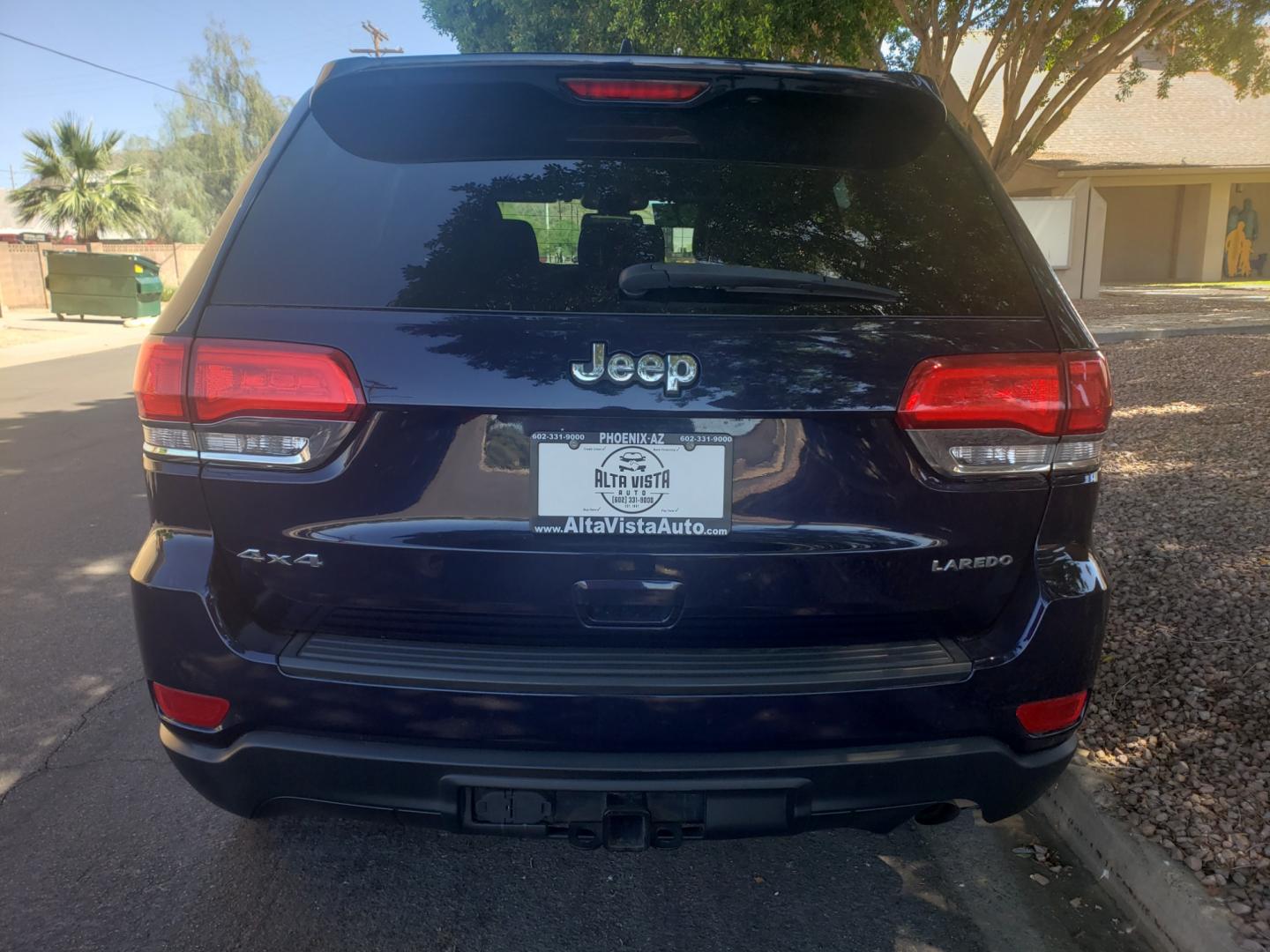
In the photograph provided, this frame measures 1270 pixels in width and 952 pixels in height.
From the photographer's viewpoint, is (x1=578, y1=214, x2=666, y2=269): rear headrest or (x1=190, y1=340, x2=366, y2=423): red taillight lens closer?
(x1=190, y1=340, x2=366, y2=423): red taillight lens

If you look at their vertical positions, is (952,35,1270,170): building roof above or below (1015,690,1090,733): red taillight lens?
above

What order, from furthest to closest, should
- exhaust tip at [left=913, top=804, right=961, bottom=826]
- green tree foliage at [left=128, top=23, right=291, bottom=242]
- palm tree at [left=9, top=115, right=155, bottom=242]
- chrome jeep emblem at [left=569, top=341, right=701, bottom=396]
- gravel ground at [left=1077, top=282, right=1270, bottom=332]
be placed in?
1. green tree foliage at [left=128, top=23, right=291, bottom=242]
2. palm tree at [left=9, top=115, right=155, bottom=242]
3. gravel ground at [left=1077, top=282, right=1270, bottom=332]
4. exhaust tip at [left=913, top=804, right=961, bottom=826]
5. chrome jeep emblem at [left=569, top=341, right=701, bottom=396]

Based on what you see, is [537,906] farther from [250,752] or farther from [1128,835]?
[1128,835]

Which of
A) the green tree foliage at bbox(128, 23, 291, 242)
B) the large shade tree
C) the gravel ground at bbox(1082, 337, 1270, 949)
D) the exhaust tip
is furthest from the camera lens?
the green tree foliage at bbox(128, 23, 291, 242)

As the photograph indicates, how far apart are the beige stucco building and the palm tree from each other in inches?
1137

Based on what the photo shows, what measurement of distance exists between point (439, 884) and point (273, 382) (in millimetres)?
1451

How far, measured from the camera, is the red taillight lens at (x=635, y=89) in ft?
6.80

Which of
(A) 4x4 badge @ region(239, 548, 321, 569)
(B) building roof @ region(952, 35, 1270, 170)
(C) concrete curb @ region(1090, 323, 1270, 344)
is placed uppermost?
(B) building roof @ region(952, 35, 1270, 170)

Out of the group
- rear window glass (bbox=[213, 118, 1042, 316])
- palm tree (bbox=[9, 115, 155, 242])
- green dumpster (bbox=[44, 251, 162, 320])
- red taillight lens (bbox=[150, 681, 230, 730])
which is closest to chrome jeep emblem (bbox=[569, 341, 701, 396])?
rear window glass (bbox=[213, 118, 1042, 316])

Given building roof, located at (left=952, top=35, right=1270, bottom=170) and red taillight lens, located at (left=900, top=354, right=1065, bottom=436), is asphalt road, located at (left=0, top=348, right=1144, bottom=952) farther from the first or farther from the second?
building roof, located at (left=952, top=35, right=1270, bottom=170)

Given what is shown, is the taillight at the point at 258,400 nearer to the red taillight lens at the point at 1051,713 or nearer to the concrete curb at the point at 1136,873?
the red taillight lens at the point at 1051,713

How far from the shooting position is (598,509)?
6.30ft

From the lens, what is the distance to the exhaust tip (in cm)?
216

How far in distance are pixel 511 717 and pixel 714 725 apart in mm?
390
